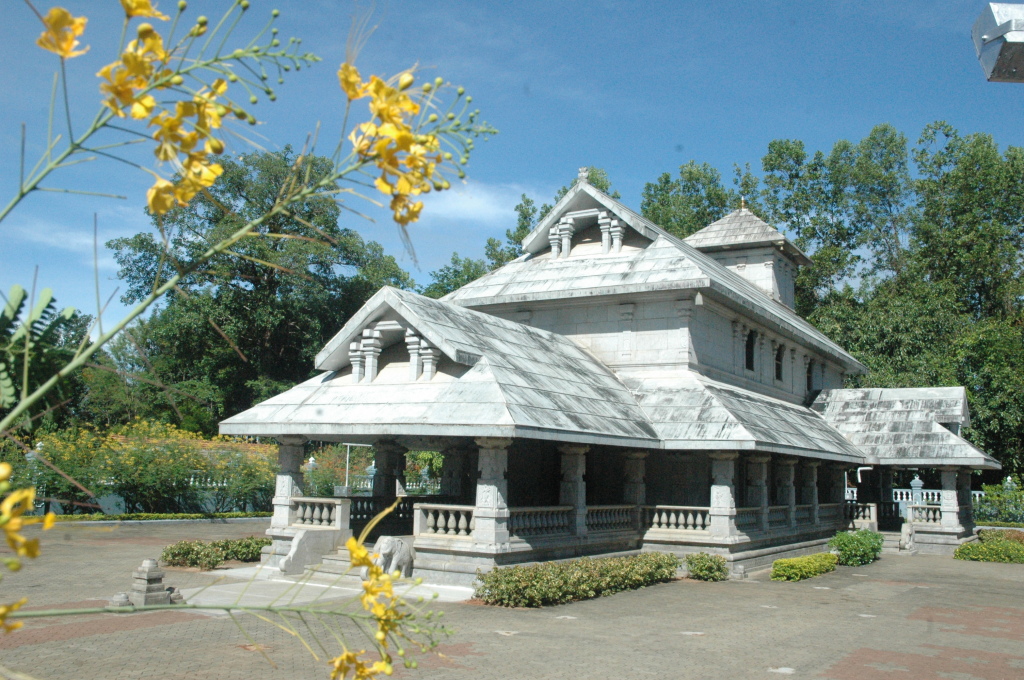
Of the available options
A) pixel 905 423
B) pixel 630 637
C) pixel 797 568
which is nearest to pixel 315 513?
pixel 630 637

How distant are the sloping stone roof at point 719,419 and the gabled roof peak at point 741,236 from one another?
9.76 meters

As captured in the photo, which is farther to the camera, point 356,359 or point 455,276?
point 455,276

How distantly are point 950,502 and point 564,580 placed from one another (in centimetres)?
1718

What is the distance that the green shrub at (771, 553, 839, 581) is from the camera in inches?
741

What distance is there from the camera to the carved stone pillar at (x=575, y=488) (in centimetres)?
1756

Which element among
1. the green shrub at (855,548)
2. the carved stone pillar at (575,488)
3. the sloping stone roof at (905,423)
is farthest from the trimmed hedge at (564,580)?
the sloping stone roof at (905,423)

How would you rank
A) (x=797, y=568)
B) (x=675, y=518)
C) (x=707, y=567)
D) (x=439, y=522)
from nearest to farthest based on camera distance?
(x=439, y=522), (x=707, y=567), (x=797, y=568), (x=675, y=518)

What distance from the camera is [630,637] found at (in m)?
11.9

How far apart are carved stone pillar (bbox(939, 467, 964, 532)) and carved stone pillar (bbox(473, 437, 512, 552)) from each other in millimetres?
17423

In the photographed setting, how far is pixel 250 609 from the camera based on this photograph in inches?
96.4

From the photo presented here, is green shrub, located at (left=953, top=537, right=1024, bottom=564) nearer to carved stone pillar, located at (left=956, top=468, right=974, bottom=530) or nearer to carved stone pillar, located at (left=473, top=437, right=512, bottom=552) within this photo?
carved stone pillar, located at (left=956, top=468, right=974, bottom=530)

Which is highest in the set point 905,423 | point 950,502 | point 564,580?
point 905,423

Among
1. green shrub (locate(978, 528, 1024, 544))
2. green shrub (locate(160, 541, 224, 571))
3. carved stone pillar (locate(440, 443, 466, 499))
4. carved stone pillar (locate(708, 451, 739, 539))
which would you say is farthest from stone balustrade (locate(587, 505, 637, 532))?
green shrub (locate(978, 528, 1024, 544))

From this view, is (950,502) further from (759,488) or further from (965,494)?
(759,488)
